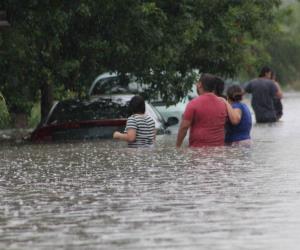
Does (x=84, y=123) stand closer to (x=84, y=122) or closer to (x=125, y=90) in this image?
(x=84, y=122)

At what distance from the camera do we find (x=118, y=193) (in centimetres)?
1131

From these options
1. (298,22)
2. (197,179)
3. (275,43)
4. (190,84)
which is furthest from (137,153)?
(298,22)

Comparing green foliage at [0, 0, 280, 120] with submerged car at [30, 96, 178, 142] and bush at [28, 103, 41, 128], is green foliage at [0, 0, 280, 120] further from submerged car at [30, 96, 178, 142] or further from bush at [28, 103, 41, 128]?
bush at [28, 103, 41, 128]

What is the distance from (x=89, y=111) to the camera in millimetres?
21703

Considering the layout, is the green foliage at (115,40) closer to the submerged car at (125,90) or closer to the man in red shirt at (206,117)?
the submerged car at (125,90)

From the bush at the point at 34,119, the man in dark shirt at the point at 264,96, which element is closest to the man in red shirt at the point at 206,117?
the man in dark shirt at the point at 264,96

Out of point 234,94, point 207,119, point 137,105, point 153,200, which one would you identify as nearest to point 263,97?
point 234,94

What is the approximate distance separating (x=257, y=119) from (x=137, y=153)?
41.3ft

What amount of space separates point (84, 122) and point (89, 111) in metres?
0.28

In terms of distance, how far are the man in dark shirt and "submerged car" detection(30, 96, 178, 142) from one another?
692 cm

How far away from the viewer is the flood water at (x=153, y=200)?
27.7 feet

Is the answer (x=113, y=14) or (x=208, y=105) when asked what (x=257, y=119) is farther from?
(x=208, y=105)

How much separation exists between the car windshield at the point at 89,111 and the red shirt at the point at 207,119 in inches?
211

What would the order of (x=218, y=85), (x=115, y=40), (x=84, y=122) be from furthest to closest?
(x=115, y=40) < (x=84, y=122) < (x=218, y=85)
